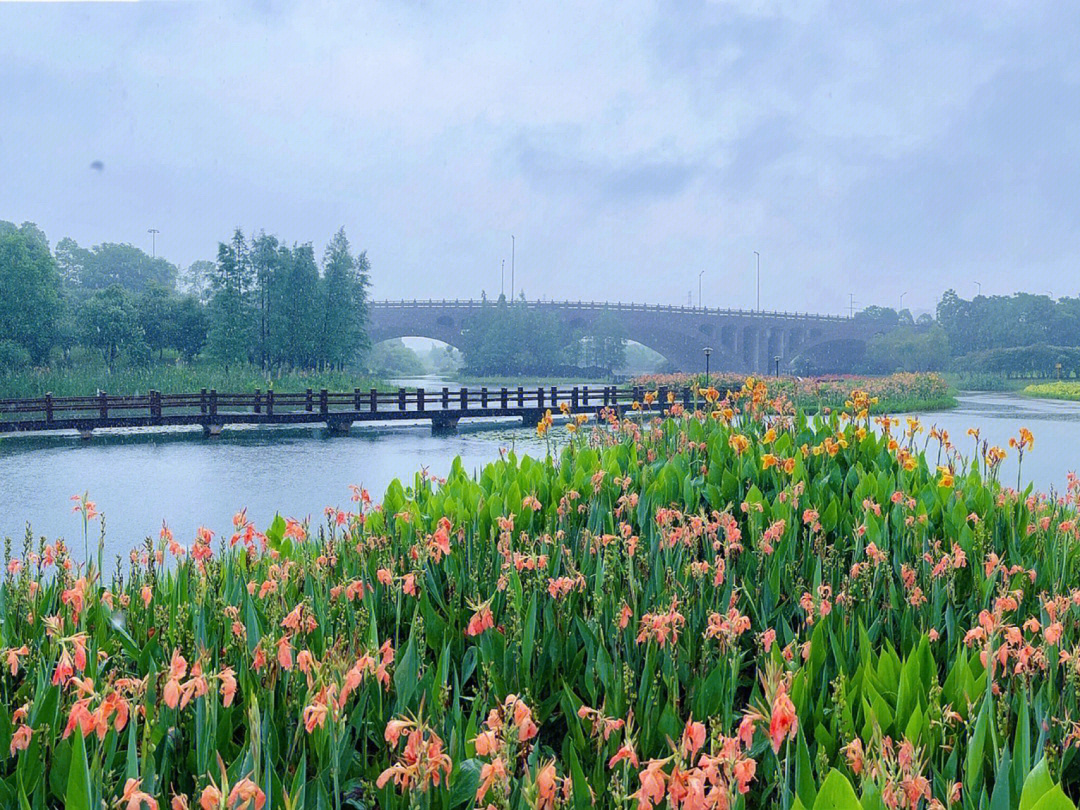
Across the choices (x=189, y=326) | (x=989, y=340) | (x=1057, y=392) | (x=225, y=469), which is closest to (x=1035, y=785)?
(x=225, y=469)

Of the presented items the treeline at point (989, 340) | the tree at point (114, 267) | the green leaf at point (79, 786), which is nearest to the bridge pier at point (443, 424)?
the green leaf at point (79, 786)

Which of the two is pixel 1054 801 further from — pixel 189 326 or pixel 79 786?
pixel 189 326

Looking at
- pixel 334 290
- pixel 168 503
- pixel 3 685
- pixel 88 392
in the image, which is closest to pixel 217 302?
pixel 334 290

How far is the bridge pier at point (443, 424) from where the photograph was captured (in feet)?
76.0

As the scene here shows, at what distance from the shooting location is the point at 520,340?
229 feet

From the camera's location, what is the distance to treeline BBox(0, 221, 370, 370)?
1245 inches

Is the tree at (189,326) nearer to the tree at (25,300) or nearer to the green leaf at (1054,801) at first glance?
the tree at (25,300)

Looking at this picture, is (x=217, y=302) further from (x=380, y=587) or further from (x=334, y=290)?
(x=380, y=587)

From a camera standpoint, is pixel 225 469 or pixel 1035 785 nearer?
pixel 1035 785

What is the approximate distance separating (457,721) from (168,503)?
33.2ft

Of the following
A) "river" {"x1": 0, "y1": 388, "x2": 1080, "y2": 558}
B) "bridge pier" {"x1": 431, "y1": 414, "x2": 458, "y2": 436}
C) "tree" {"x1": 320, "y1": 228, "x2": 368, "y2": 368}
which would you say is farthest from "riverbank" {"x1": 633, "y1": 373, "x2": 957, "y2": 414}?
"tree" {"x1": 320, "y1": 228, "x2": 368, "y2": 368}

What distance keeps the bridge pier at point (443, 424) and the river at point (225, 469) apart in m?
0.34

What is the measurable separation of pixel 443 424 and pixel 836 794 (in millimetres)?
22466

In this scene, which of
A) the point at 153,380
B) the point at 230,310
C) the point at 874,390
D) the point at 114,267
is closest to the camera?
the point at 153,380
